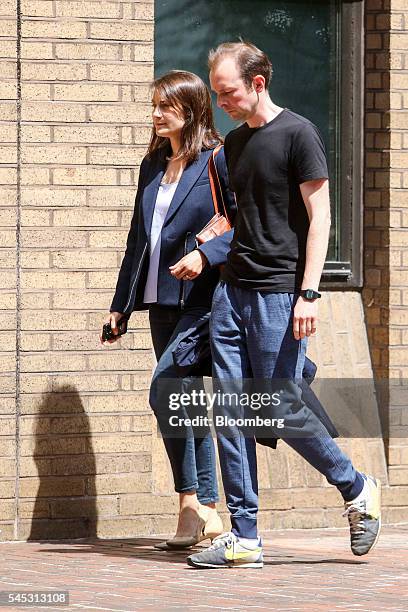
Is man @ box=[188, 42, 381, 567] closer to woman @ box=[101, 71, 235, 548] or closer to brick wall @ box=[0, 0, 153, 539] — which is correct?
woman @ box=[101, 71, 235, 548]

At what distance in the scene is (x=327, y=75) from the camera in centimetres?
851

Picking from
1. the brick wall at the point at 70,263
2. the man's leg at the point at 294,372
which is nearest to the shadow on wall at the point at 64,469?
the brick wall at the point at 70,263

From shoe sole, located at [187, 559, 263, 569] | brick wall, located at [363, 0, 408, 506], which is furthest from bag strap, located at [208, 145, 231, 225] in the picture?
brick wall, located at [363, 0, 408, 506]

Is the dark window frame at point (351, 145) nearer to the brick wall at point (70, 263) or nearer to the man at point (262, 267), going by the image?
the brick wall at point (70, 263)

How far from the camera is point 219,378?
6324 millimetres

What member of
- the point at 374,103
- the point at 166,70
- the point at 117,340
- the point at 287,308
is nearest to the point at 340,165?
the point at 374,103

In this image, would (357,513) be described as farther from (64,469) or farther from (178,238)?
A: (64,469)

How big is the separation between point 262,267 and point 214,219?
1.70 ft

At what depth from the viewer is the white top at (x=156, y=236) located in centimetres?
689

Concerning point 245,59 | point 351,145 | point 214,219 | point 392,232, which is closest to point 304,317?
point 214,219

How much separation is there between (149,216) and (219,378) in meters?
0.97

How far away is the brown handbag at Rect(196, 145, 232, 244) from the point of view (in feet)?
21.7

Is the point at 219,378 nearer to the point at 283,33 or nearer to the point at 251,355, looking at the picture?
the point at 251,355

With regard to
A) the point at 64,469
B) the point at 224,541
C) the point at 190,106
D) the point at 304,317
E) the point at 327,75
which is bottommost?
the point at 224,541
